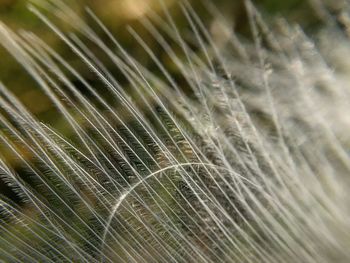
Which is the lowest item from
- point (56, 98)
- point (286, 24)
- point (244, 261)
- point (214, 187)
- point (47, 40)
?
point (244, 261)

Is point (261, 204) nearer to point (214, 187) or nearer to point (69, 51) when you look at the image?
point (214, 187)

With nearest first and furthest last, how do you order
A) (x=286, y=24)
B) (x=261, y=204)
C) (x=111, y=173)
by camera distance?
(x=111, y=173) → (x=261, y=204) → (x=286, y=24)

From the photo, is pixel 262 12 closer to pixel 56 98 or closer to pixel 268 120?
pixel 268 120

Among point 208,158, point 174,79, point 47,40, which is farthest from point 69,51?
point 208,158

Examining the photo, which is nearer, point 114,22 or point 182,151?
point 182,151

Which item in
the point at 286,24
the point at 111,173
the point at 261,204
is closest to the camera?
the point at 111,173

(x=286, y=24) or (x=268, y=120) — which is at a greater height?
(x=286, y=24)

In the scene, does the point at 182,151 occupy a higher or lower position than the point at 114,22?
lower

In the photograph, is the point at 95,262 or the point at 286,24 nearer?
the point at 95,262
